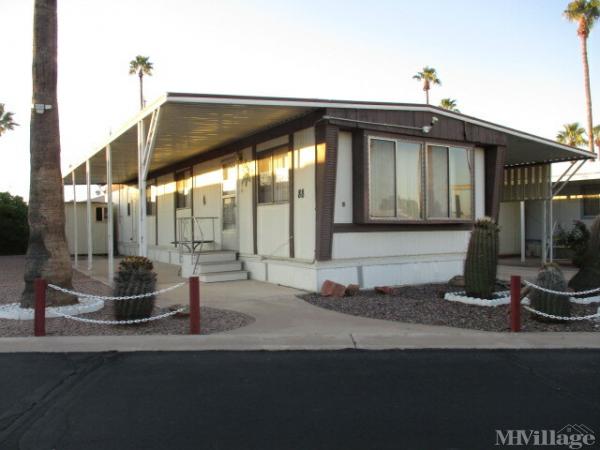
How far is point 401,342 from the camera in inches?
281

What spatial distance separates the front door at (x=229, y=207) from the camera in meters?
14.3

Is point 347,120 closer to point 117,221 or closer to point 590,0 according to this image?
point 117,221

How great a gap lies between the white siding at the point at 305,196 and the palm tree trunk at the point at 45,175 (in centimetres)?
450

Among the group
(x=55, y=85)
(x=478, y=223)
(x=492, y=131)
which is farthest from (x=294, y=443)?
(x=492, y=131)

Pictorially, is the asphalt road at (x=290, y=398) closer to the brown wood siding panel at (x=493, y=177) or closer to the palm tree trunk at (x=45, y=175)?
the palm tree trunk at (x=45, y=175)

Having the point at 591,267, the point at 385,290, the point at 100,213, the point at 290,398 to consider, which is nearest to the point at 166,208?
the point at 100,213

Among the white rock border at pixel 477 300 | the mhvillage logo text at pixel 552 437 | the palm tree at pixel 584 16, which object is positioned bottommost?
the mhvillage logo text at pixel 552 437

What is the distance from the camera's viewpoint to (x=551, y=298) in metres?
8.00

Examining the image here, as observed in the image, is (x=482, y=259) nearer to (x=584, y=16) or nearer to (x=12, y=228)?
(x=12, y=228)

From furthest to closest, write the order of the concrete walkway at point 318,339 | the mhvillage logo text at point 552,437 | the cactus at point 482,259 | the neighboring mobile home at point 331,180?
1. the neighboring mobile home at point 331,180
2. the cactus at point 482,259
3. the concrete walkway at point 318,339
4. the mhvillage logo text at point 552,437

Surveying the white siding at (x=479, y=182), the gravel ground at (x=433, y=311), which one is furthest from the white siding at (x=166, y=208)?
the white siding at (x=479, y=182)

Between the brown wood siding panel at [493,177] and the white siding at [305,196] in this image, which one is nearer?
the white siding at [305,196]

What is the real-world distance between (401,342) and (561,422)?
2870mm

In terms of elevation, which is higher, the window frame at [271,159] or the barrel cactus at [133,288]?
the window frame at [271,159]
